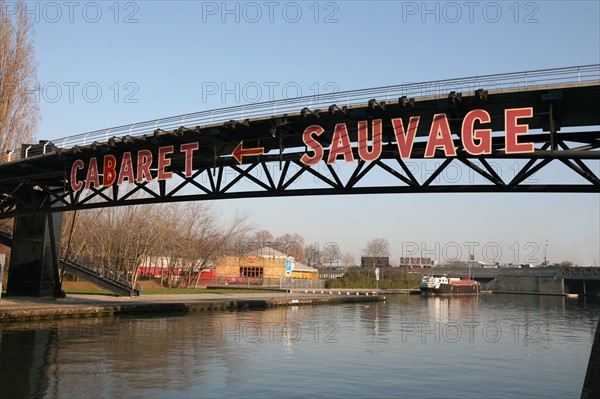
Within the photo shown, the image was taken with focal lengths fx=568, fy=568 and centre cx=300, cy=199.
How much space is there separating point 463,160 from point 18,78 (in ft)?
130

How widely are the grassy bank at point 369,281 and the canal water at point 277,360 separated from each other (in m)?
53.2

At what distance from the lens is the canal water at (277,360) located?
1692cm

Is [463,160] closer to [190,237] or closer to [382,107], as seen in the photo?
[382,107]

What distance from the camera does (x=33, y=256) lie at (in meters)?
37.1

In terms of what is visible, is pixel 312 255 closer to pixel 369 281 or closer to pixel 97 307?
pixel 369 281

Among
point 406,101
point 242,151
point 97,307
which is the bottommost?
point 97,307

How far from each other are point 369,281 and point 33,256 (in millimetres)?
64248

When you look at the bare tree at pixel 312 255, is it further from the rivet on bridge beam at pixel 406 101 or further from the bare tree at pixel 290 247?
the rivet on bridge beam at pixel 406 101

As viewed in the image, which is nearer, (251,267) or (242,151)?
(242,151)

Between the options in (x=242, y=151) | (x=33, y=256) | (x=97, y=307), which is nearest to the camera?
(x=242, y=151)

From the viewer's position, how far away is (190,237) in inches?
2719

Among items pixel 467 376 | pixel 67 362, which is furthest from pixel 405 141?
pixel 67 362

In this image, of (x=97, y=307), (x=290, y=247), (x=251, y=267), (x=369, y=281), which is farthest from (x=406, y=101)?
(x=290, y=247)

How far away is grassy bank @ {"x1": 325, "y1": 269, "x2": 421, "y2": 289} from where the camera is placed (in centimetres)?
8934
